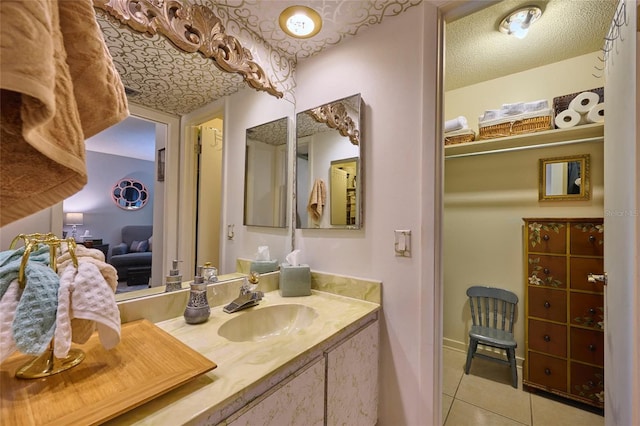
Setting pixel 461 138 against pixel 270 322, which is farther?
pixel 461 138

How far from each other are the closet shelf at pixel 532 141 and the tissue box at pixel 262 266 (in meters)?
1.60

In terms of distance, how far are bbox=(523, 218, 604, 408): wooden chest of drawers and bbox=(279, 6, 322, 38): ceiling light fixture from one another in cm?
186

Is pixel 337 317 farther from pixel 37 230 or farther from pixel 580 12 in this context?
pixel 580 12

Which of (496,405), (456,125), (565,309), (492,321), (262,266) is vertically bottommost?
(496,405)

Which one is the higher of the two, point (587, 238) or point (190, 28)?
point (190, 28)

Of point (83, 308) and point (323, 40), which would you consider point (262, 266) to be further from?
point (323, 40)

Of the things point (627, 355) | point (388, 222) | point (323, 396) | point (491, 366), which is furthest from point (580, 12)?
point (491, 366)

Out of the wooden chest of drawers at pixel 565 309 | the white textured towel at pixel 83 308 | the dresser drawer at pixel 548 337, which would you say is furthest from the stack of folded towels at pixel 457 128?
the white textured towel at pixel 83 308

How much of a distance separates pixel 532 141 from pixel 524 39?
65 centimetres

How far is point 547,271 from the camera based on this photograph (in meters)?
1.70

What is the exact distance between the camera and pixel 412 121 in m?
1.15

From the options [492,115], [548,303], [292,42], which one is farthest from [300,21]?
[548,303]

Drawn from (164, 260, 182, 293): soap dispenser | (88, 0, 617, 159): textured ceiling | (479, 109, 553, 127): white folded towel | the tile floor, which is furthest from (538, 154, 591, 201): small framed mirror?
(164, 260, 182, 293): soap dispenser

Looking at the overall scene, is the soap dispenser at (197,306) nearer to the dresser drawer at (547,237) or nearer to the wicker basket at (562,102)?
the dresser drawer at (547,237)
